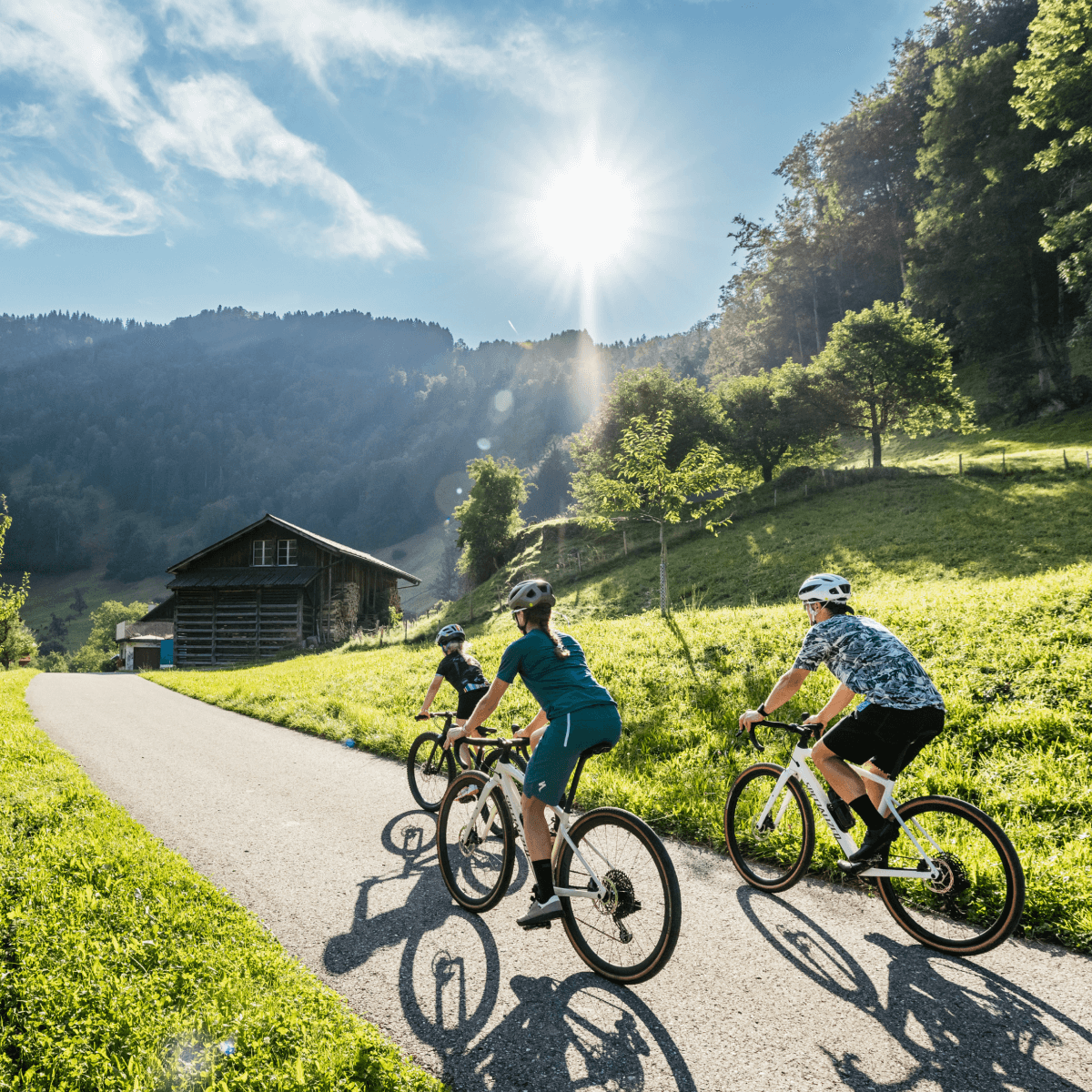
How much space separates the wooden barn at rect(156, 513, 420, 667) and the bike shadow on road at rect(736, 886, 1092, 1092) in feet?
114

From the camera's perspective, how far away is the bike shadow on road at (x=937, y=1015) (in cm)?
268

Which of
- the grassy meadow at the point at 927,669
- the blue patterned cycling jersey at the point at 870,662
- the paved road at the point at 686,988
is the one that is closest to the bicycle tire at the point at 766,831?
the paved road at the point at 686,988

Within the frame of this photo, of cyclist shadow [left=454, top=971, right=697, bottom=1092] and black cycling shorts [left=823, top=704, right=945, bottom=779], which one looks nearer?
cyclist shadow [left=454, top=971, right=697, bottom=1092]

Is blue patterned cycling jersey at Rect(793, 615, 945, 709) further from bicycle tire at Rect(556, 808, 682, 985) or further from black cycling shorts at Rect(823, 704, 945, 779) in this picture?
bicycle tire at Rect(556, 808, 682, 985)

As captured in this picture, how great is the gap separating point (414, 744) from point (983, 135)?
6361cm

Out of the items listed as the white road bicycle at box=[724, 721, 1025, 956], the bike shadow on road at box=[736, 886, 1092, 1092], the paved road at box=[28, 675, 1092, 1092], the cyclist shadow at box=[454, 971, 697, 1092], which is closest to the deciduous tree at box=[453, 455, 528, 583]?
the paved road at box=[28, 675, 1092, 1092]

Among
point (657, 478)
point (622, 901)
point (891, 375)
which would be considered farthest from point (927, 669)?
point (891, 375)

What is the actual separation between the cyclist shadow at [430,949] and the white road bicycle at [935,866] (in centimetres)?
230

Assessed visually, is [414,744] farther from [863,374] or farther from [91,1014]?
[863,374]

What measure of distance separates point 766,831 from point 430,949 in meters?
2.81

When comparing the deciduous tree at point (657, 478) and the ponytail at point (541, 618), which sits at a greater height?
the deciduous tree at point (657, 478)

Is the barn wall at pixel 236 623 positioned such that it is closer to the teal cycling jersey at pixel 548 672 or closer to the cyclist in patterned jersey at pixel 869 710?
the teal cycling jersey at pixel 548 672

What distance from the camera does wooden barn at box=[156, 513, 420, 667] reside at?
3541 cm

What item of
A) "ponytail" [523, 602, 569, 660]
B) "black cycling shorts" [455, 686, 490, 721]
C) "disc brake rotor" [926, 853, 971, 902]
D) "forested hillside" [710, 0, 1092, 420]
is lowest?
"disc brake rotor" [926, 853, 971, 902]
